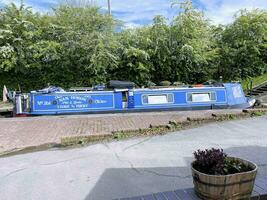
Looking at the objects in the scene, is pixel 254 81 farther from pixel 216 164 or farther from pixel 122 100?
pixel 216 164

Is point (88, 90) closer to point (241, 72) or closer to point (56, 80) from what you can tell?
point (56, 80)

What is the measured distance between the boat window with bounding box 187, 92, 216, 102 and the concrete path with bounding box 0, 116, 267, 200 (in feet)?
22.3

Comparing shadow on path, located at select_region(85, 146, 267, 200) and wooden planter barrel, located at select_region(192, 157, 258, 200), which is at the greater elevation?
wooden planter barrel, located at select_region(192, 157, 258, 200)

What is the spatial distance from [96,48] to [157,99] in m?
7.59

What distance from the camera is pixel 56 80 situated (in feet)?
81.1

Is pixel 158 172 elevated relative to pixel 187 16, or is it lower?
lower

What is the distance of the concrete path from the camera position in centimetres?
559

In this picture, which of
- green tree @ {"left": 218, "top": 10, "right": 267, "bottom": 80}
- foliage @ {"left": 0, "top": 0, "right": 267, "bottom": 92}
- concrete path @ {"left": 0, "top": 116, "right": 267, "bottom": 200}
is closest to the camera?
concrete path @ {"left": 0, "top": 116, "right": 267, "bottom": 200}

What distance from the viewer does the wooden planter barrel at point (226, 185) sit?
13.5 feet

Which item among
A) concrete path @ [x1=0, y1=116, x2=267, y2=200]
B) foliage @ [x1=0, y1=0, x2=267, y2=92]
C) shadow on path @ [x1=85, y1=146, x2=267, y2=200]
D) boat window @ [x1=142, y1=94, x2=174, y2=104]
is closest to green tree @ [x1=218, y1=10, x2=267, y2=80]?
foliage @ [x1=0, y1=0, x2=267, y2=92]

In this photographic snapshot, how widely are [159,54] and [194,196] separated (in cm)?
2114

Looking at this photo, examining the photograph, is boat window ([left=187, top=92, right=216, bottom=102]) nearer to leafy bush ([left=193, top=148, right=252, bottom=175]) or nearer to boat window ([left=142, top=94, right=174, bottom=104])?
boat window ([left=142, top=94, right=174, bottom=104])

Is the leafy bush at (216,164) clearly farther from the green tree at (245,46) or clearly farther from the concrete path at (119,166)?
the green tree at (245,46)

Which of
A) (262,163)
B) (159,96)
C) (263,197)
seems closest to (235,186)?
(263,197)
